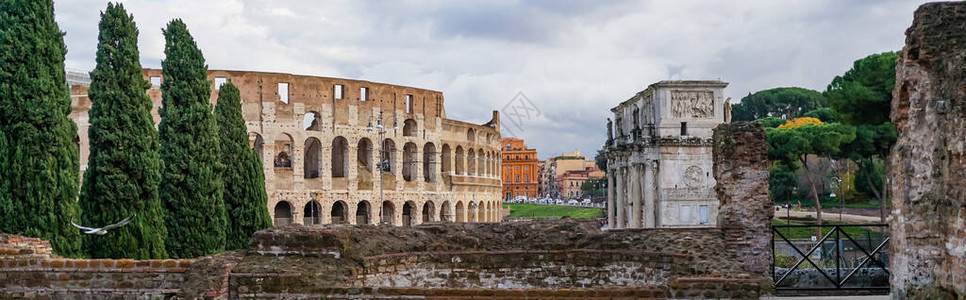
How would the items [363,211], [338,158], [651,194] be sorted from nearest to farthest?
[651,194] < [363,211] < [338,158]

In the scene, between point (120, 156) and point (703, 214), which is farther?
point (703, 214)

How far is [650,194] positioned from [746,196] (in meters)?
23.9

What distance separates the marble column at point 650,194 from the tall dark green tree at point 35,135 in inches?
965

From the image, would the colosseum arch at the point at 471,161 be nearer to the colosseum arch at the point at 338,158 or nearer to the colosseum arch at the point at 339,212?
the colosseum arch at the point at 338,158

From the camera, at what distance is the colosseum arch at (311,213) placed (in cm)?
3566

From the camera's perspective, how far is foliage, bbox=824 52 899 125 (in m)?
25.6

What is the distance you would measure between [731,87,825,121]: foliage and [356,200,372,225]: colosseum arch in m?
39.8

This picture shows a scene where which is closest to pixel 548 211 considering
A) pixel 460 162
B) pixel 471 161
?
pixel 471 161

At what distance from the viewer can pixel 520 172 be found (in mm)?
102688

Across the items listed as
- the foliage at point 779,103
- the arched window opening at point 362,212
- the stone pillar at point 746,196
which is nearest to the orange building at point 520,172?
the foliage at point 779,103

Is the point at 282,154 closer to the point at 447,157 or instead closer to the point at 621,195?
the point at 447,157

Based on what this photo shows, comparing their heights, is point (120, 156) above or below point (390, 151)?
below

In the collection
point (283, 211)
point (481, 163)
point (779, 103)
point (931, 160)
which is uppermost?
point (779, 103)

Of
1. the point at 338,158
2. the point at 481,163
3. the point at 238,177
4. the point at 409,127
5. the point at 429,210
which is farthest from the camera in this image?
→ the point at 481,163
